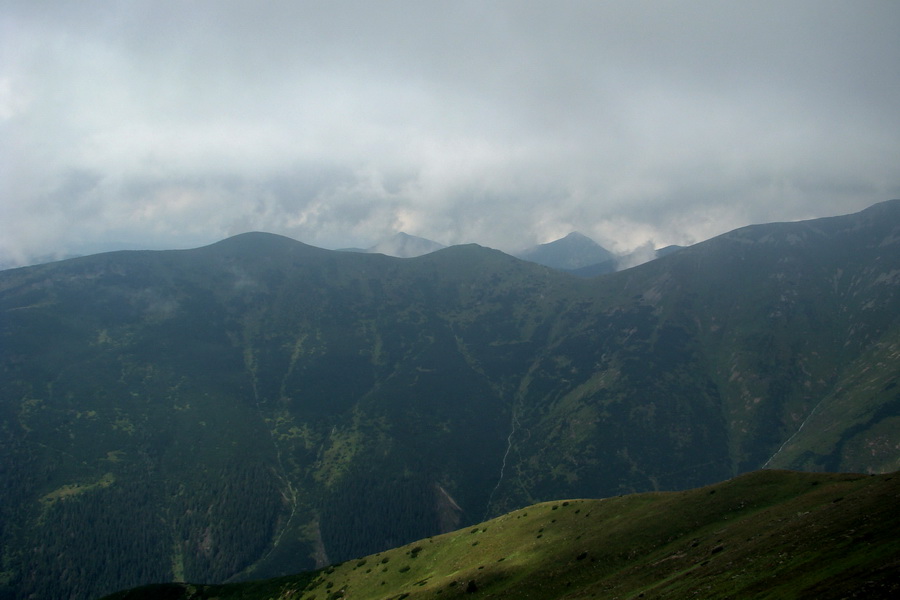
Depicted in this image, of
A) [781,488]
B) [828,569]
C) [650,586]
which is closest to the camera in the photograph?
[828,569]

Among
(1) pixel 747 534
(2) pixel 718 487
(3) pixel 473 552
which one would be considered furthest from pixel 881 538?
(3) pixel 473 552

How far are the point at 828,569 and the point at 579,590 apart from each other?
2866 cm

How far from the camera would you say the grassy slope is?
3891 cm

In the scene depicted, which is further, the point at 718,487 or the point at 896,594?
the point at 718,487

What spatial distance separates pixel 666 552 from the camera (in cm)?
6203

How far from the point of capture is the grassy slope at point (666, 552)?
128ft

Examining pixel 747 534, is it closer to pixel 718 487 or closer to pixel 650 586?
pixel 650 586

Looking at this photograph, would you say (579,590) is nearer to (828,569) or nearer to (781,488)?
(828,569)

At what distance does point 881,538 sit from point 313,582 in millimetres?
105527

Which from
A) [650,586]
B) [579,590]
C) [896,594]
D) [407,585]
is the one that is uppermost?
[896,594]

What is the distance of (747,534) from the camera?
2235 inches

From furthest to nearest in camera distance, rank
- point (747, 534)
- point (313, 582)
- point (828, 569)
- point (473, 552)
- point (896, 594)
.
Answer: point (313, 582) → point (473, 552) → point (747, 534) → point (828, 569) → point (896, 594)

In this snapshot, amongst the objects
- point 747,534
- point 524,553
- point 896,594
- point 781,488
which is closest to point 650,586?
point 747,534

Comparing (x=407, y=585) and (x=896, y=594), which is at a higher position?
(x=896, y=594)
